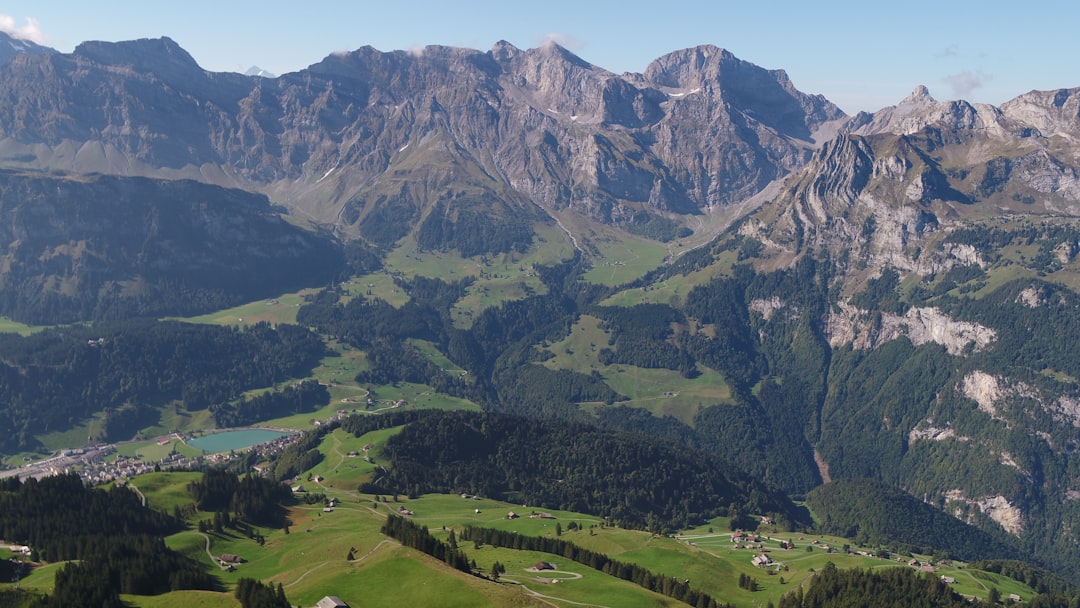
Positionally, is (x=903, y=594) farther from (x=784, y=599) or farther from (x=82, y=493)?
(x=82, y=493)

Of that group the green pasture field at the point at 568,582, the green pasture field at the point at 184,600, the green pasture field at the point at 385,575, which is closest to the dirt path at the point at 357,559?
the green pasture field at the point at 385,575

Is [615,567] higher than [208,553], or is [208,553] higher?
[615,567]

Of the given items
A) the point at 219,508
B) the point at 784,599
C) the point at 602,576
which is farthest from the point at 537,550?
the point at 219,508

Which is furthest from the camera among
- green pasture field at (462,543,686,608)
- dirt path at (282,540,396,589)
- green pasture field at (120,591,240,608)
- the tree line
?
the tree line

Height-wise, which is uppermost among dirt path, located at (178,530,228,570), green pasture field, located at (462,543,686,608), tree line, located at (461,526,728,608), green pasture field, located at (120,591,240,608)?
green pasture field, located at (120,591,240,608)

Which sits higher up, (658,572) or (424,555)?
(424,555)

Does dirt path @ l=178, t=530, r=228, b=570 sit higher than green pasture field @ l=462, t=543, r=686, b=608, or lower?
lower

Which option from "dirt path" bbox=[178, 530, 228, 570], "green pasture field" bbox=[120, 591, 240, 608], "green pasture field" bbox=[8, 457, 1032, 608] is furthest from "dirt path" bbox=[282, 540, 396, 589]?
"dirt path" bbox=[178, 530, 228, 570]

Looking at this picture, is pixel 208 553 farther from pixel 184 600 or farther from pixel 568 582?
pixel 568 582

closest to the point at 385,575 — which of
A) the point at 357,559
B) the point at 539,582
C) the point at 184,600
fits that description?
the point at 357,559

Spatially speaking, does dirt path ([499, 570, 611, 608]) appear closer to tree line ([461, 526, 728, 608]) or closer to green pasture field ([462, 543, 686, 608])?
green pasture field ([462, 543, 686, 608])

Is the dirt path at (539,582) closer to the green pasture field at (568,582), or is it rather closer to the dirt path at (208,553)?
the green pasture field at (568,582)
